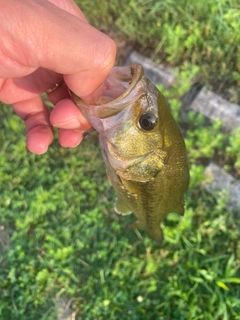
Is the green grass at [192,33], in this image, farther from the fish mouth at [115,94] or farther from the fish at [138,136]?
the fish mouth at [115,94]

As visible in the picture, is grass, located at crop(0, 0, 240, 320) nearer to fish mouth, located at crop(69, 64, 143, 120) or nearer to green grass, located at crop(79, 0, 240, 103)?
green grass, located at crop(79, 0, 240, 103)

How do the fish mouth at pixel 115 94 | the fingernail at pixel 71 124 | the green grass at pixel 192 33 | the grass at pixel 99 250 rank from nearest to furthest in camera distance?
the fish mouth at pixel 115 94 < the fingernail at pixel 71 124 < the grass at pixel 99 250 < the green grass at pixel 192 33

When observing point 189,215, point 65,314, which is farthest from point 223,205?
point 65,314

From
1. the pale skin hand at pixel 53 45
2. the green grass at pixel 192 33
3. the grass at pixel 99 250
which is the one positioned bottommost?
the grass at pixel 99 250

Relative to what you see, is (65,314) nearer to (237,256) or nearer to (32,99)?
(237,256)

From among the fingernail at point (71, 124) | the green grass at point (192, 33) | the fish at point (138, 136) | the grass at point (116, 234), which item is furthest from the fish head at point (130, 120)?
the green grass at point (192, 33)

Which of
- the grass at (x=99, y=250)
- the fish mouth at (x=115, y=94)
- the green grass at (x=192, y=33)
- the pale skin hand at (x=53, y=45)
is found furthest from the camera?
the green grass at (x=192, y=33)
